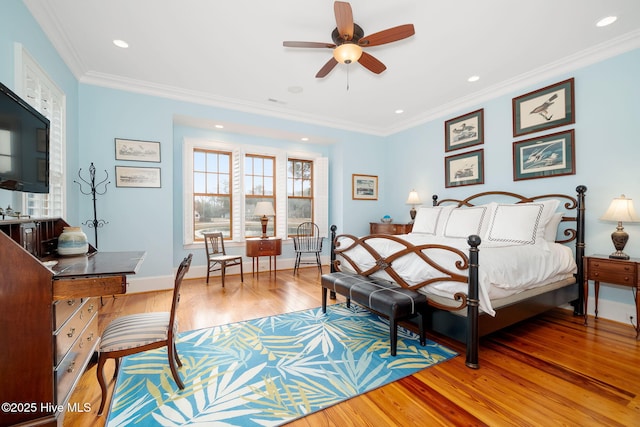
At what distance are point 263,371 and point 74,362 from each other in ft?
3.67

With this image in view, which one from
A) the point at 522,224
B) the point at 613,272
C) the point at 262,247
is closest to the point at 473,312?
the point at 522,224

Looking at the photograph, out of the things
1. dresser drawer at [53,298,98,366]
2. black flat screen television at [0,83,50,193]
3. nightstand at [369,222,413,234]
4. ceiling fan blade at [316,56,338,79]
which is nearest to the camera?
dresser drawer at [53,298,98,366]

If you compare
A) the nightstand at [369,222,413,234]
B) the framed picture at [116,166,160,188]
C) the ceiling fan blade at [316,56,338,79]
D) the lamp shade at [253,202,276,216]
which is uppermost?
the ceiling fan blade at [316,56,338,79]

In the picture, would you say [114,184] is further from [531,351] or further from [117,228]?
[531,351]

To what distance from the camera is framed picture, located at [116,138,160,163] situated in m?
3.73

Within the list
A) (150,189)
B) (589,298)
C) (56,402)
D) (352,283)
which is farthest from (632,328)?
(150,189)

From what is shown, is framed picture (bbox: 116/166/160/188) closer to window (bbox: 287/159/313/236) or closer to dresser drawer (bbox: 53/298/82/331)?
window (bbox: 287/159/313/236)

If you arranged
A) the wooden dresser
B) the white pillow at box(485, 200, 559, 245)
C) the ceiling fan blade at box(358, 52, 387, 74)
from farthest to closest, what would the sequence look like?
the white pillow at box(485, 200, 559, 245), the ceiling fan blade at box(358, 52, 387, 74), the wooden dresser

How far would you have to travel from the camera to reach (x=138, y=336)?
5.41ft

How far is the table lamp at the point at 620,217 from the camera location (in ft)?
8.44

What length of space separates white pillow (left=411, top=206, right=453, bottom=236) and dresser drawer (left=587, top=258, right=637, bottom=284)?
5.08 ft

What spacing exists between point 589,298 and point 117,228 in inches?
233

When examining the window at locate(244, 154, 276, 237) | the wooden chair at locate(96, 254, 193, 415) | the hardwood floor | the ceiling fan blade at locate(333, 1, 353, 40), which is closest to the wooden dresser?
the wooden chair at locate(96, 254, 193, 415)

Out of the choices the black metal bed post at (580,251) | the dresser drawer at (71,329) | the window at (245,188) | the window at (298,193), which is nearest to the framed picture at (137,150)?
the window at (245,188)
